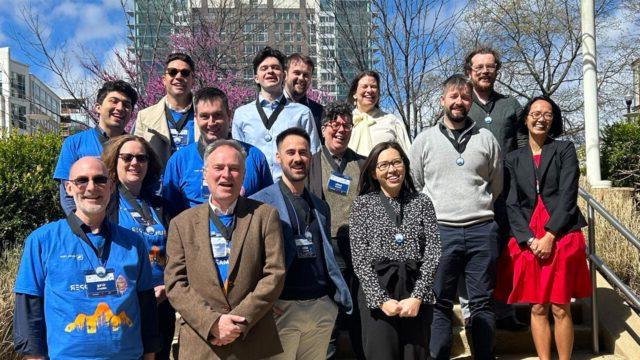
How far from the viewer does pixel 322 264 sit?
3.53 metres

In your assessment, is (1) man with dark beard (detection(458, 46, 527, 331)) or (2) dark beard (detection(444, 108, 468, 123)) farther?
(1) man with dark beard (detection(458, 46, 527, 331))

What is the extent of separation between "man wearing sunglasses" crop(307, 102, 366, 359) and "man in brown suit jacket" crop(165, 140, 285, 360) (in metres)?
1.14

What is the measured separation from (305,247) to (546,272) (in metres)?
2.05

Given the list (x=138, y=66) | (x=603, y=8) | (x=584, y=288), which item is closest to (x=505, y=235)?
(x=584, y=288)

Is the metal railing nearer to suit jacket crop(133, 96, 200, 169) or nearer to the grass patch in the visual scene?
the grass patch

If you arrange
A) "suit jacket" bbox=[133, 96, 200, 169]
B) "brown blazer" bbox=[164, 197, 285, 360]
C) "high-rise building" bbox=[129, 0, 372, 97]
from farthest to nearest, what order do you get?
"high-rise building" bbox=[129, 0, 372, 97], "suit jacket" bbox=[133, 96, 200, 169], "brown blazer" bbox=[164, 197, 285, 360]

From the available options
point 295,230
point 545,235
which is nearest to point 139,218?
point 295,230

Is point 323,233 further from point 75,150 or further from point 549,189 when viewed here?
point 549,189

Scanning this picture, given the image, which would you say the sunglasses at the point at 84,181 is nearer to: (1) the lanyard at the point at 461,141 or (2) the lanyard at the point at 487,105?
(1) the lanyard at the point at 461,141

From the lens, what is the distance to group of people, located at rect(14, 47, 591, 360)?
2850mm

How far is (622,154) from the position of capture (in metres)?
9.47

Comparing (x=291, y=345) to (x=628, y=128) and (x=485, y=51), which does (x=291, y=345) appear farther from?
(x=628, y=128)

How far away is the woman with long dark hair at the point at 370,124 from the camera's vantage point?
516 cm

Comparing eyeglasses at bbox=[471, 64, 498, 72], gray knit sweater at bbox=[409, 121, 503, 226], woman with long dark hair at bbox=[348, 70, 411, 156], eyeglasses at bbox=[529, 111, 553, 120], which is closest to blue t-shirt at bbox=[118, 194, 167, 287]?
gray knit sweater at bbox=[409, 121, 503, 226]
